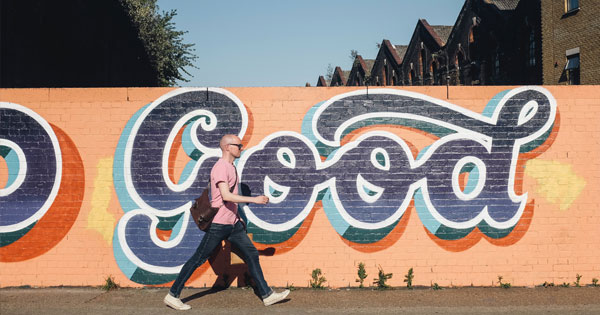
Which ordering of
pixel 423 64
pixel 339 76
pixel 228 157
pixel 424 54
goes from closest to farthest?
pixel 228 157 < pixel 424 54 < pixel 423 64 < pixel 339 76

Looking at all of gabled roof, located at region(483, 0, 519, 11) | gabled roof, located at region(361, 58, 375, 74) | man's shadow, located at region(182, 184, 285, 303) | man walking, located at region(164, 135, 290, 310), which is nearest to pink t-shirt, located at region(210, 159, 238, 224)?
man walking, located at region(164, 135, 290, 310)

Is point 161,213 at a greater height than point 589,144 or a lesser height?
lesser

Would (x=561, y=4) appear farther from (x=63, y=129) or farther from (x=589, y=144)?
(x=63, y=129)

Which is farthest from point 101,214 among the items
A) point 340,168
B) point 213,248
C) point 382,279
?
point 382,279

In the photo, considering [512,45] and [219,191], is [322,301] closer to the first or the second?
[219,191]

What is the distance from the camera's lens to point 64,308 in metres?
5.00

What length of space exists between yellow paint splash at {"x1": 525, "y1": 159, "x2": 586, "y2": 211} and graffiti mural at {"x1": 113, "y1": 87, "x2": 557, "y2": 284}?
0.19m

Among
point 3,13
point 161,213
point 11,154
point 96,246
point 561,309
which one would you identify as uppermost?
point 3,13

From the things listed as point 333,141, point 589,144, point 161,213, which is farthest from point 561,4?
point 161,213

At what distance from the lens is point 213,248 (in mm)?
4840

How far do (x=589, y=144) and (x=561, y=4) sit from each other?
49.3ft

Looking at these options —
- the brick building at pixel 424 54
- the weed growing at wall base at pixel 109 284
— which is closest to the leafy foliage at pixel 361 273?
the weed growing at wall base at pixel 109 284

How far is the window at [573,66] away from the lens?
17.5 meters

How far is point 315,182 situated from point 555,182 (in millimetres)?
2910
